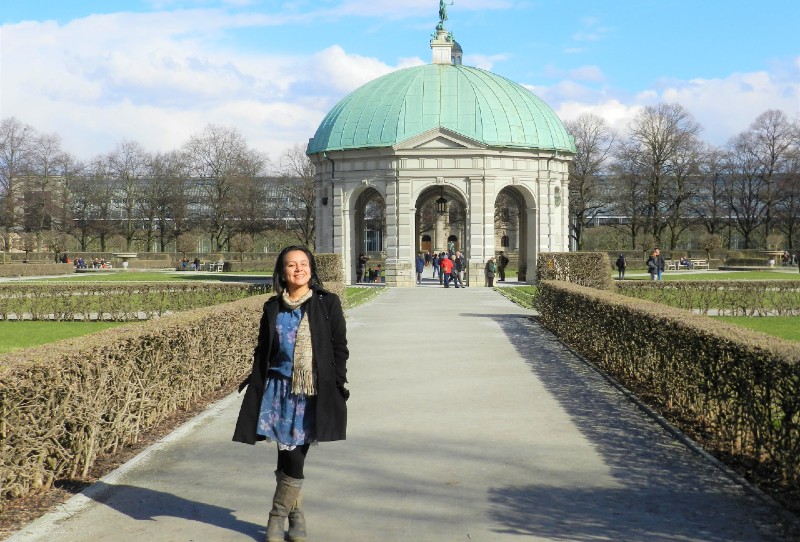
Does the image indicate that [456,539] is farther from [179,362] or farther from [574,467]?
[179,362]

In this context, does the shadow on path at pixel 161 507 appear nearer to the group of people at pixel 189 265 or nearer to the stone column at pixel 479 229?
the stone column at pixel 479 229

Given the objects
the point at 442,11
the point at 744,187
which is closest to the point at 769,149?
the point at 744,187

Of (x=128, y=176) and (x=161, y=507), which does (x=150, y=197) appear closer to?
(x=128, y=176)

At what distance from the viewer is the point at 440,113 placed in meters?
44.4

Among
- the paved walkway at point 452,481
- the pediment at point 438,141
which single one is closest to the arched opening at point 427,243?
→ the pediment at point 438,141

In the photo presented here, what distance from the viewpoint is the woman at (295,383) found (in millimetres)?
6188

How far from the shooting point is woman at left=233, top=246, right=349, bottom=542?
6188 millimetres

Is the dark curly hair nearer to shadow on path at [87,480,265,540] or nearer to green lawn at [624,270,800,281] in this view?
shadow on path at [87,480,265,540]

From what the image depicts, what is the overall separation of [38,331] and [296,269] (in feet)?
60.2

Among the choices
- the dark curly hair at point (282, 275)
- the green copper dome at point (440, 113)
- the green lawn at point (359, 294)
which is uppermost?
the green copper dome at point (440, 113)

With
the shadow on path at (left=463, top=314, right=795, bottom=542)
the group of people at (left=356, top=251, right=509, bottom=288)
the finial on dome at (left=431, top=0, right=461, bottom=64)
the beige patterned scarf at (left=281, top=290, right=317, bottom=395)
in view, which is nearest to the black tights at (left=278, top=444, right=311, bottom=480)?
the beige patterned scarf at (left=281, top=290, right=317, bottom=395)

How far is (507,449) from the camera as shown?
885cm

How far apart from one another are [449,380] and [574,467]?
532 centimetres

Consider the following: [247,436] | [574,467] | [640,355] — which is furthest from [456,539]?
[640,355]
